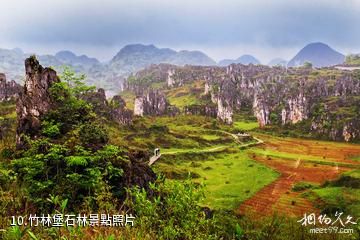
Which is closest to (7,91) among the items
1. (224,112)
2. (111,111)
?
(111,111)

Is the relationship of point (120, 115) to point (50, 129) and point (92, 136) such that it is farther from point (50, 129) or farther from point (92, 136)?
point (50, 129)

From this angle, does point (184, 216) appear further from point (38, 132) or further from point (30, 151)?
point (38, 132)

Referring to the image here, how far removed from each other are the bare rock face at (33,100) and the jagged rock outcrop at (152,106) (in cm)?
13266

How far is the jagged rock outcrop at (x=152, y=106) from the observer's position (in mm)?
168212

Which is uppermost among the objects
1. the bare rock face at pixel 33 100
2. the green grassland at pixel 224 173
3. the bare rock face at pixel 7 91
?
the bare rock face at pixel 33 100

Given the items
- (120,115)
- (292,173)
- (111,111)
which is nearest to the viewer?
(292,173)

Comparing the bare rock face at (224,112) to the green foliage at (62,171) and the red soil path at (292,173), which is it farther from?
the green foliage at (62,171)

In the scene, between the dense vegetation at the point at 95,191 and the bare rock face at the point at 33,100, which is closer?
the dense vegetation at the point at 95,191

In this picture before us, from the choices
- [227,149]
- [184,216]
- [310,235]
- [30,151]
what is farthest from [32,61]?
[227,149]

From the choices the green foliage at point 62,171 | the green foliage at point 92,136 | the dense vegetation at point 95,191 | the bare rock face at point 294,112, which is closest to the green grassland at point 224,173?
the dense vegetation at point 95,191

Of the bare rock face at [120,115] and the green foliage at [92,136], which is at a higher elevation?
the green foliage at [92,136]

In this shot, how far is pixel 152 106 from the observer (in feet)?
579

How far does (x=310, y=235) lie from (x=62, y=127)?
61.4 feet

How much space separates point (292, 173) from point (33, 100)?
5766 centimetres
